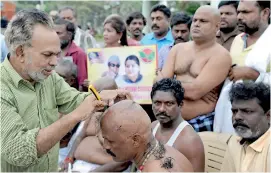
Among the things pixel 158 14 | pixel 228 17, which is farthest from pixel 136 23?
pixel 228 17

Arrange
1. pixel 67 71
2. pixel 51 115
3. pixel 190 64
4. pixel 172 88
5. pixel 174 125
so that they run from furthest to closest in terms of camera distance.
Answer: pixel 67 71, pixel 190 64, pixel 172 88, pixel 174 125, pixel 51 115

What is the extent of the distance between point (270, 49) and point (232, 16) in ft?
4.59

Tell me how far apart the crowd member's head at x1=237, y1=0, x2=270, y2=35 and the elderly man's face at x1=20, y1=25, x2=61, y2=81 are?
7.51 ft

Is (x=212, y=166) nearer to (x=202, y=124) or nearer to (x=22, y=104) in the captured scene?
(x=202, y=124)

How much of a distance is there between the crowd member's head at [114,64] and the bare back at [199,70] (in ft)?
2.01

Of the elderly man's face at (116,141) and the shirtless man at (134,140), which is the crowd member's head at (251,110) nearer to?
the shirtless man at (134,140)

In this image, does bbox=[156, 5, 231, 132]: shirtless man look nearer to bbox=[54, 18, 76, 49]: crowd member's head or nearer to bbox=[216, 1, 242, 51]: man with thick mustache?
bbox=[216, 1, 242, 51]: man with thick mustache

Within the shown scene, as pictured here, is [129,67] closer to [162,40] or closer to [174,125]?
[174,125]

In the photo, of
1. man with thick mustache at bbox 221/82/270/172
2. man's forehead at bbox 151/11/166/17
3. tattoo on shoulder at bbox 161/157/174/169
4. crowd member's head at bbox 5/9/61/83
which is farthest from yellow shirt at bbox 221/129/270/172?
man's forehead at bbox 151/11/166/17

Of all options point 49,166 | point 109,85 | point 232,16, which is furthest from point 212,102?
point 49,166

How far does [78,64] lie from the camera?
5.70 m

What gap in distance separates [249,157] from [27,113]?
1799 millimetres

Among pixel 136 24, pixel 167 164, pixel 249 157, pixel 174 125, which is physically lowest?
pixel 249 157

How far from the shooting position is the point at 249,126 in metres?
3.56
